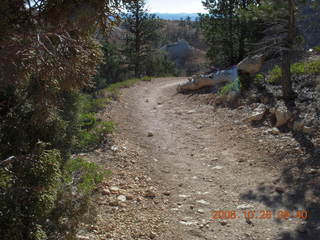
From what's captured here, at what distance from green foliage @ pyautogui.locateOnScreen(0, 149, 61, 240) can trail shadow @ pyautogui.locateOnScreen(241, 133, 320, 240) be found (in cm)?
285

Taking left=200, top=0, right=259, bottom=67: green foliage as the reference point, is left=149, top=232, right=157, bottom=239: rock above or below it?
below

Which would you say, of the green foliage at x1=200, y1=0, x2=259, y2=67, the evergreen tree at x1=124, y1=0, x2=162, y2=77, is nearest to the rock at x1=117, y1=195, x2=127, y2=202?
the green foliage at x1=200, y1=0, x2=259, y2=67

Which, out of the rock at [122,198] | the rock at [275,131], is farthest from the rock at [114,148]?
the rock at [275,131]

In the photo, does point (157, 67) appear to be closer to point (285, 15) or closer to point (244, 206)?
point (285, 15)

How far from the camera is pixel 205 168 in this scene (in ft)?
20.5

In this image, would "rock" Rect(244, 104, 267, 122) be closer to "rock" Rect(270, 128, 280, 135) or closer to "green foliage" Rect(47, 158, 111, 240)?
"rock" Rect(270, 128, 280, 135)

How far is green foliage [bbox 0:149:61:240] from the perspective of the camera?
2596 mm

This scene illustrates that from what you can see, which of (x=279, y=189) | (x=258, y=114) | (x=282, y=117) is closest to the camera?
(x=279, y=189)

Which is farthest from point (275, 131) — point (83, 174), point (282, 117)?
point (83, 174)

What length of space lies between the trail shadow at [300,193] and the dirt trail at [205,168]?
0.03 metres

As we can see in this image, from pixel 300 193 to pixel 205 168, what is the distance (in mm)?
1931

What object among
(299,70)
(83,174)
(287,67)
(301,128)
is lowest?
(83,174)

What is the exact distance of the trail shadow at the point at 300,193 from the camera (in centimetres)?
401

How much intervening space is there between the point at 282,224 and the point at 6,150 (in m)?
3.73
